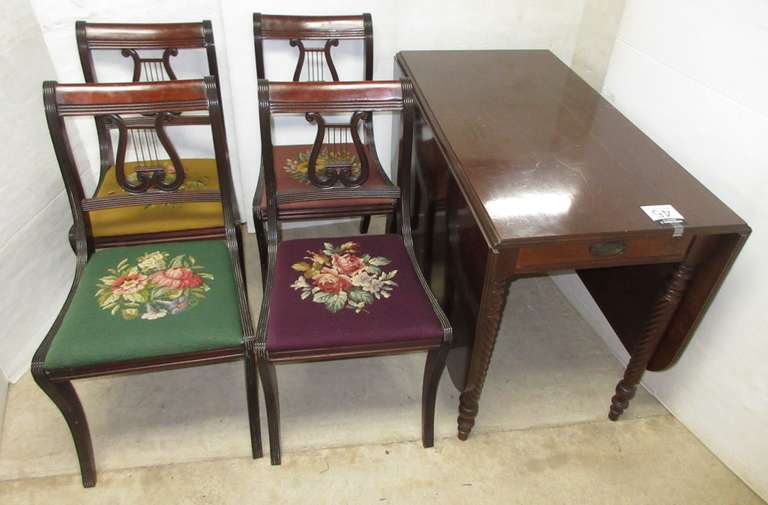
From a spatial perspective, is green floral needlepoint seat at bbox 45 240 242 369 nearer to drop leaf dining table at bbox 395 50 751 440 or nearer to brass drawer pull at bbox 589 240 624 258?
drop leaf dining table at bbox 395 50 751 440

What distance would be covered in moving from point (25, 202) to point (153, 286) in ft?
2.04

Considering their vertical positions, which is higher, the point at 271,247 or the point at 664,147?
the point at 664,147

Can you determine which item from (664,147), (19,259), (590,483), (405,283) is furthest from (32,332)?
(664,147)

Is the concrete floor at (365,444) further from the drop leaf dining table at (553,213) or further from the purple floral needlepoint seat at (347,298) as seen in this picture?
the purple floral needlepoint seat at (347,298)

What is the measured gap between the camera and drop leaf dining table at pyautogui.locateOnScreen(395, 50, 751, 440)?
116 cm

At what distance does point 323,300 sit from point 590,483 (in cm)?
88

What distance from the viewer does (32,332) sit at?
1.73 metres

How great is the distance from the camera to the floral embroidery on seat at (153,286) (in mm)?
1333

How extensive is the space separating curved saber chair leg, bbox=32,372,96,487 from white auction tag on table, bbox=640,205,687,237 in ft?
4.52

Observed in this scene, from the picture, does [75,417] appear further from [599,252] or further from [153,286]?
[599,252]

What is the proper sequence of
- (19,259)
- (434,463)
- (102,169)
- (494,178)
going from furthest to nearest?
(102,169), (19,259), (434,463), (494,178)

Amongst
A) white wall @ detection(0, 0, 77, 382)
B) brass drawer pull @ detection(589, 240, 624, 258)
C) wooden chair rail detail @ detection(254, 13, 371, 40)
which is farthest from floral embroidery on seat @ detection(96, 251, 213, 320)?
brass drawer pull @ detection(589, 240, 624, 258)

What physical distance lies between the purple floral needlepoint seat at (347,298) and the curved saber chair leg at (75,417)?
0.49m

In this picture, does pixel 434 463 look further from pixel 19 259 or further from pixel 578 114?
pixel 19 259
